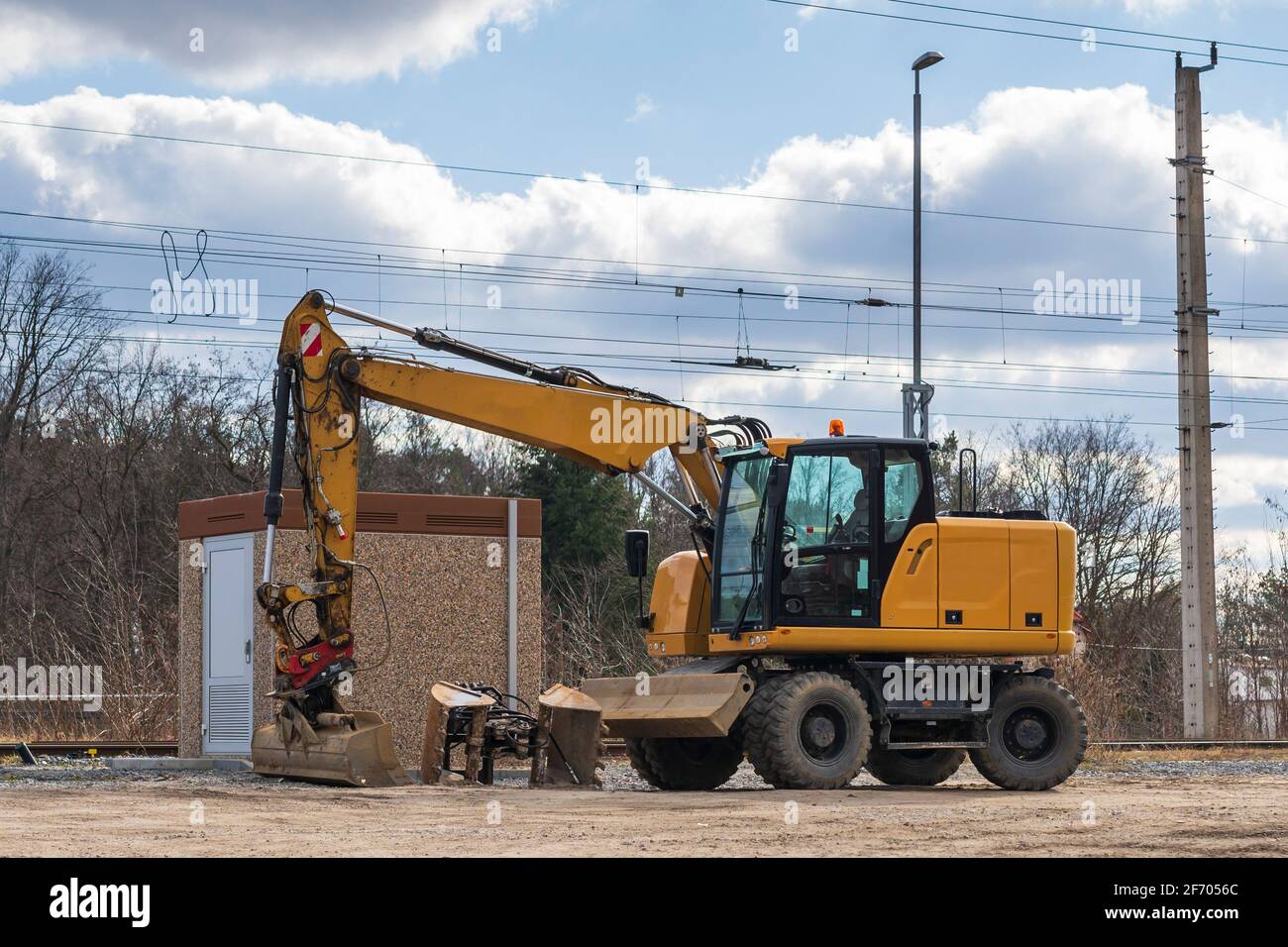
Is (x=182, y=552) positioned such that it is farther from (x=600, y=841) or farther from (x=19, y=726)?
(x=600, y=841)

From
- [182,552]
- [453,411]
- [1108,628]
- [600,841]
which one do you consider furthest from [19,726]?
[1108,628]

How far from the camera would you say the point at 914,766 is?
17.9m

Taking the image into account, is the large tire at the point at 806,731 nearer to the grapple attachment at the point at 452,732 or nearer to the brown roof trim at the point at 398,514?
the grapple attachment at the point at 452,732

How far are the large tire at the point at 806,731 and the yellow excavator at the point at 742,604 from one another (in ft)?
0.07

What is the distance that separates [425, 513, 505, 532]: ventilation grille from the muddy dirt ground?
11.2ft

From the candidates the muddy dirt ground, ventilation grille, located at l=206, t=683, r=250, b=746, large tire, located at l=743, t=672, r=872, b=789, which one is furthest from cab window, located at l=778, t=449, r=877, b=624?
ventilation grille, located at l=206, t=683, r=250, b=746

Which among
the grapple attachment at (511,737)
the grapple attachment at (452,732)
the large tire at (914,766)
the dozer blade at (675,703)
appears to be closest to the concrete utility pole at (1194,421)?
the large tire at (914,766)

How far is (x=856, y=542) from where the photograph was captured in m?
16.4

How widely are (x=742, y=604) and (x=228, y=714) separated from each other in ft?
20.9

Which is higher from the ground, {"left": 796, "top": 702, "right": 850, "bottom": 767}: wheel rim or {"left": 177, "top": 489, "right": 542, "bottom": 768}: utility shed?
{"left": 177, "top": 489, "right": 542, "bottom": 768}: utility shed

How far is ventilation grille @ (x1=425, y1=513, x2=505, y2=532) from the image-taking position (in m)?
19.2

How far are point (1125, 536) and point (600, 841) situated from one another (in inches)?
1611

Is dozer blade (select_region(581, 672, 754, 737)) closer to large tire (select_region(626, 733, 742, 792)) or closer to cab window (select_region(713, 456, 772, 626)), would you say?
large tire (select_region(626, 733, 742, 792))
